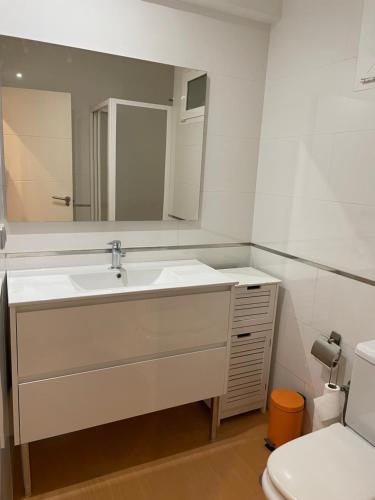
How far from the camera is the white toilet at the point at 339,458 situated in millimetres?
1217

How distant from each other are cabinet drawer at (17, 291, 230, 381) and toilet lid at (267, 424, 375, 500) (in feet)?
2.05

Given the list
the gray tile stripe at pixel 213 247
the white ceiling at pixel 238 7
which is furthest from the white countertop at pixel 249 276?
the white ceiling at pixel 238 7

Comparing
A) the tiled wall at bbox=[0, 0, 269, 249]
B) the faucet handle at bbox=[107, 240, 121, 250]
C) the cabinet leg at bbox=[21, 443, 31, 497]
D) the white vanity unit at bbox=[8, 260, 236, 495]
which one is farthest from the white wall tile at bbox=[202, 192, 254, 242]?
the cabinet leg at bbox=[21, 443, 31, 497]

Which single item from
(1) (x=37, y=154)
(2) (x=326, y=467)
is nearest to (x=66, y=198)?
(1) (x=37, y=154)

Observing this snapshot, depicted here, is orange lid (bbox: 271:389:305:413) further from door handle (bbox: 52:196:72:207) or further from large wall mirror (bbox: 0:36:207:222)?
door handle (bbox: 52:196:72:207)

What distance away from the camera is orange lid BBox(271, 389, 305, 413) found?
6.32 feet

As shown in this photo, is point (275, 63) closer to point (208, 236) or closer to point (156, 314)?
point (208, 236)

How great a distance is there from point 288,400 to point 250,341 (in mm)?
355

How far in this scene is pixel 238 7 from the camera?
197 cm

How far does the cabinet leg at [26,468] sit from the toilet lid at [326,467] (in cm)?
101

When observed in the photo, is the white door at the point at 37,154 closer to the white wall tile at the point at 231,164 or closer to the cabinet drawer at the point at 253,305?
the white wall tile at the point at 231,164

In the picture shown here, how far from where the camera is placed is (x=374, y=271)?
1624 mm

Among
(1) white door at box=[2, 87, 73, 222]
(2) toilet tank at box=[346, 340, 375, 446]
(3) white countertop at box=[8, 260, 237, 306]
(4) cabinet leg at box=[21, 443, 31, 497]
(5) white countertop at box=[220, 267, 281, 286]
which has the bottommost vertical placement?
(4) cabinet leg at box=[21, 443, 31, 497]

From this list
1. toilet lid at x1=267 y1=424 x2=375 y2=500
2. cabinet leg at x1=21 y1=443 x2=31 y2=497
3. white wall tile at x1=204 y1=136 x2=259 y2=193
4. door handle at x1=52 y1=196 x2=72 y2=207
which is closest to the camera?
toilet lid at x1=267 y1=424 x2=375 y2=500
